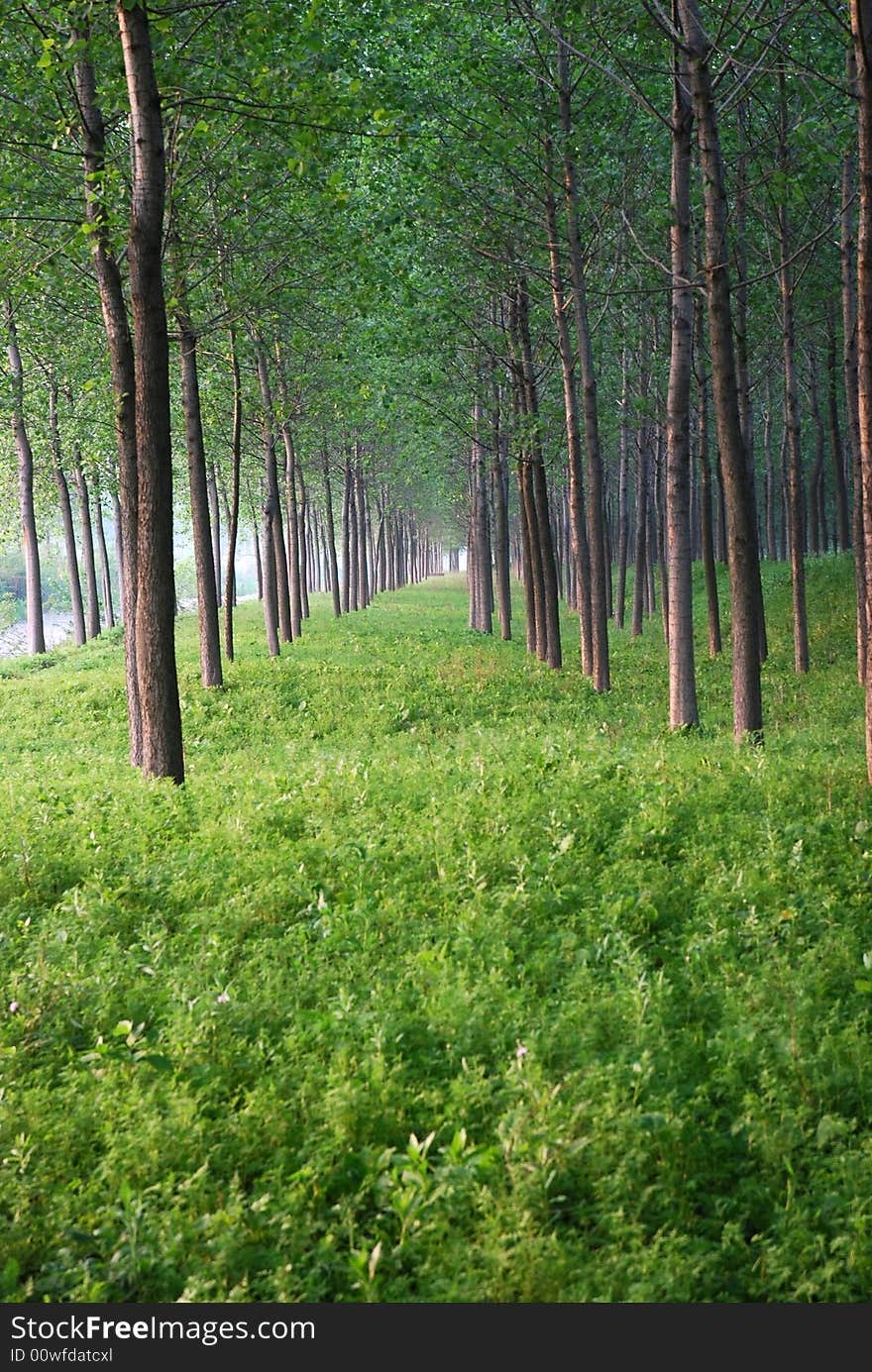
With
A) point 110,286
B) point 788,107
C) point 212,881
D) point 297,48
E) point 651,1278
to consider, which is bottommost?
point 651,1278

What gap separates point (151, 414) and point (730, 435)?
22.7 ft

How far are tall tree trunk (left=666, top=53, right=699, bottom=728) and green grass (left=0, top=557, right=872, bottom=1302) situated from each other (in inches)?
117

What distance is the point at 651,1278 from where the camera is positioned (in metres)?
4.28

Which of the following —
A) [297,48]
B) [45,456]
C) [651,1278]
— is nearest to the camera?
[651,1278]

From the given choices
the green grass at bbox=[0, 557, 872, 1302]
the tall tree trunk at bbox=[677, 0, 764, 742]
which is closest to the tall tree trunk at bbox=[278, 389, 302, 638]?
the tall tree trunk at bbox=[677, 0, 764, 742]

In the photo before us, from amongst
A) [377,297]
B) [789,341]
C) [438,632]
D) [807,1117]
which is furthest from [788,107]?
[807,1117]

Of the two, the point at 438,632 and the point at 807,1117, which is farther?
the point at 438,632

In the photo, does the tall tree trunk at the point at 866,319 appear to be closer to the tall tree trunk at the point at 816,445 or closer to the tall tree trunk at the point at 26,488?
the tall tree trunk at the point at 26,488

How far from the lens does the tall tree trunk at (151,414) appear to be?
9633 millimetres

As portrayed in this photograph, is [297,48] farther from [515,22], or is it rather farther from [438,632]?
[438,632]

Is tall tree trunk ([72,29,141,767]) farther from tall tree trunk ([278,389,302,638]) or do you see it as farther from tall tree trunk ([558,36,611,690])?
tall tree trunk ([278,389,302,638])

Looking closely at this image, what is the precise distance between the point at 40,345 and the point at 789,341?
709 inches

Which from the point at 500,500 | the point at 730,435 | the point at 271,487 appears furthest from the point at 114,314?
the point at 500,500

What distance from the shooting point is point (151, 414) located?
991 cm
